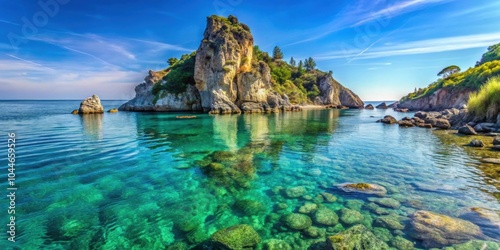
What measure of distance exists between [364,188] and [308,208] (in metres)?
3.18

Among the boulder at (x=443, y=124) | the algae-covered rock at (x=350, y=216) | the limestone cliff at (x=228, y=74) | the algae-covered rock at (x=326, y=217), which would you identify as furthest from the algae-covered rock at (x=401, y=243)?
the limestone cliff at (x=228, y=74)

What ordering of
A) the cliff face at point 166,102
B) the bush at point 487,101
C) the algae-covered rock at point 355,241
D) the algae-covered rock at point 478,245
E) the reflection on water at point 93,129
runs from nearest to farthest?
the algae-covered rock at point 355,241
the algae-covered rock at point 478,245
the reflection on water at point 93,129
the bush at point 487,101
the cliff face at point 166,102

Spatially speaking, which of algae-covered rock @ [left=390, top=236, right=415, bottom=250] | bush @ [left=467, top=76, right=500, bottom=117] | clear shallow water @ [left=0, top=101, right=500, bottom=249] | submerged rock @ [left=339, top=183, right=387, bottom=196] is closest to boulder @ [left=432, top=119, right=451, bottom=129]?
bush @ [left=467, top=76, right=500, bottom=117]

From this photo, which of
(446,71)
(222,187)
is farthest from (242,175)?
(446,71)

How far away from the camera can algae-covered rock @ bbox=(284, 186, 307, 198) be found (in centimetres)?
936

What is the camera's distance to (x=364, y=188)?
31.8 ft

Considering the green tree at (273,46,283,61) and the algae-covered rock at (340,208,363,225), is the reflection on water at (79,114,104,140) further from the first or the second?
the green tree at (273,46,283,61)

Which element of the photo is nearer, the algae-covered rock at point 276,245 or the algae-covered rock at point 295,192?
the algae-covered rock at point 276,245

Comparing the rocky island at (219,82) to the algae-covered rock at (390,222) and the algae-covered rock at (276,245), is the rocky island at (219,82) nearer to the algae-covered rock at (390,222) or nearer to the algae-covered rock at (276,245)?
the algae-covered rock at (390,222)

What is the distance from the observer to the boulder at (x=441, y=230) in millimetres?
5975

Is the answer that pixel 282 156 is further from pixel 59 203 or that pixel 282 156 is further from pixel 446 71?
pixel 446 71

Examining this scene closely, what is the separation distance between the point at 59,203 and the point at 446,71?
138 m

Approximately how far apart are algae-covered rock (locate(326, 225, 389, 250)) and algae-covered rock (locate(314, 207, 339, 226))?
88 cm

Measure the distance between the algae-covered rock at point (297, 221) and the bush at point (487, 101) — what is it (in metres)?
30.2
